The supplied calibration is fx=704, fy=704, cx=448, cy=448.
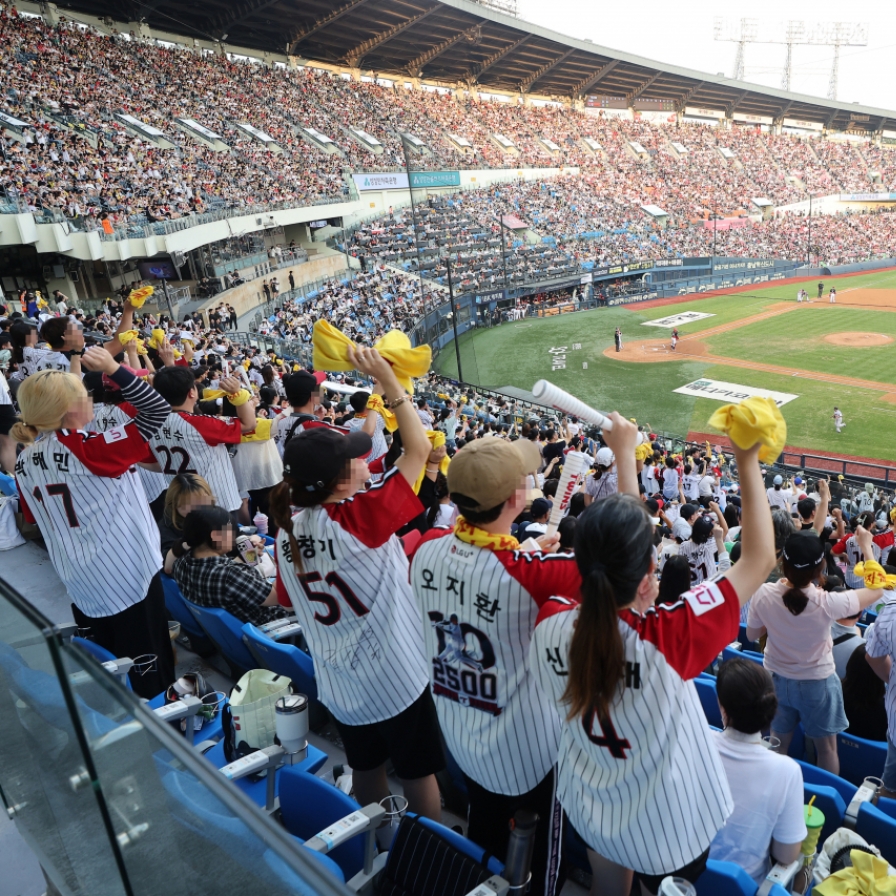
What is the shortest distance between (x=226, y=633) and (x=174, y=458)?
171 centimetres

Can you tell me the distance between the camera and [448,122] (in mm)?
52562

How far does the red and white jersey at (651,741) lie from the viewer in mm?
1891

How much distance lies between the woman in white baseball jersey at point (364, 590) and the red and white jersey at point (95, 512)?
1.27 meters

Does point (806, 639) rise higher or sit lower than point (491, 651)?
lower

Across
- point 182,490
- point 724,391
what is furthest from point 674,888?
point 724,391

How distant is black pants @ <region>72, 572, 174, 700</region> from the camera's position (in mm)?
3879

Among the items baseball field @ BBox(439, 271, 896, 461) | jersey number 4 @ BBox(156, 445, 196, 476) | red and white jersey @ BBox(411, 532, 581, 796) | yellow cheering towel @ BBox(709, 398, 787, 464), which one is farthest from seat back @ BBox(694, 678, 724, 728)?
baseball field @ BBox(439, 271, 896, 461)

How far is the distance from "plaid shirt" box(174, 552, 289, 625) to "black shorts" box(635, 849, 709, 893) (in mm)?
2542

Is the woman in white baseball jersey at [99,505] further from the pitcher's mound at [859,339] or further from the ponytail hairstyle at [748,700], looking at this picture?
the pitcher's mound at [859,339]

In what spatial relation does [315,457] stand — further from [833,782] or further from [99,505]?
[833,782]

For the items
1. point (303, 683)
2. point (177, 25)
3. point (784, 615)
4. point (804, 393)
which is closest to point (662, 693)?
point (784, 615)

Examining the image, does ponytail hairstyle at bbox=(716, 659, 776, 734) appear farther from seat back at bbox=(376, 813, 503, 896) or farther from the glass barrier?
the glass barrier

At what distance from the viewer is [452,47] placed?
2015 inches

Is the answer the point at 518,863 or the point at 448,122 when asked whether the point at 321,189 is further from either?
the point at 518,863
